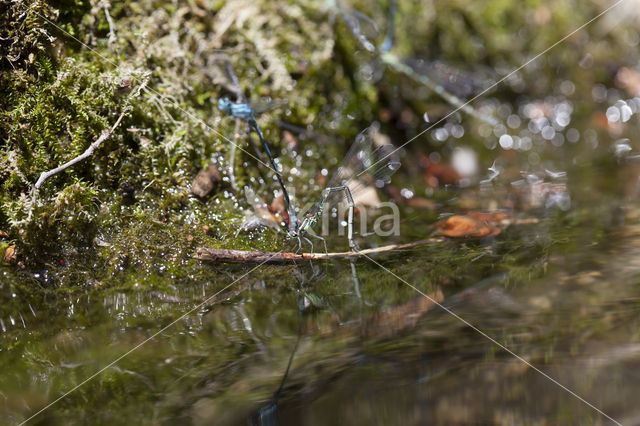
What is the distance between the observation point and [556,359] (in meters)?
1.25

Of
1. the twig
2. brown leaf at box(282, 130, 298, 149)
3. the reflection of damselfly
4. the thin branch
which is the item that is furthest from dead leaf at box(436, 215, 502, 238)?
the thin branch

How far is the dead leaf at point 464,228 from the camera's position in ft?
6.61

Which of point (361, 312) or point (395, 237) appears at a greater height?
point (395, 237)

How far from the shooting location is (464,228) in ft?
6.72

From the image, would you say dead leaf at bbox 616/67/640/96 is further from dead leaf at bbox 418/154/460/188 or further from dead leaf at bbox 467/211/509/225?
dead leaf at bbox 467/211/509/225

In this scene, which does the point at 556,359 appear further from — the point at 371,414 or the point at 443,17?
the point at 443,17

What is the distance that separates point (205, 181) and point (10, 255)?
0.72m

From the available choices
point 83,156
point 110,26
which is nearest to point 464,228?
point 83,156

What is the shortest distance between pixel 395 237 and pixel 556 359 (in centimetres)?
85

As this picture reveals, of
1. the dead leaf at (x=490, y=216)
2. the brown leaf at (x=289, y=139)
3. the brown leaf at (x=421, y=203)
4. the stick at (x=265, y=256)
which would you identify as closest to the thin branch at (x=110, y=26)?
the brown leaf at (x=289, y=139)

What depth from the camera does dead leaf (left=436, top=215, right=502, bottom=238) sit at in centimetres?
201

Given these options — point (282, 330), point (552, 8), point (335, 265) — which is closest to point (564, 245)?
point (335, 265)

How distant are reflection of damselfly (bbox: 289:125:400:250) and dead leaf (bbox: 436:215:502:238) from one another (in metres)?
0.39

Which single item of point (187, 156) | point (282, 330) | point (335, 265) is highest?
point (187, 156)
